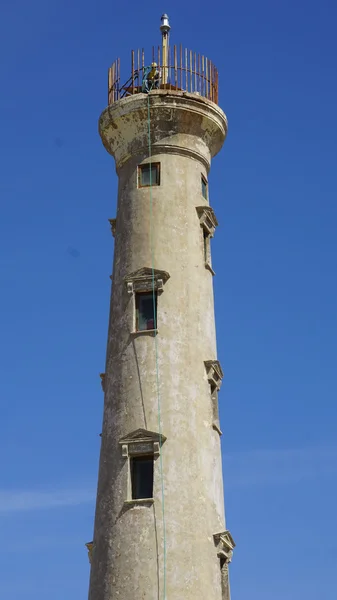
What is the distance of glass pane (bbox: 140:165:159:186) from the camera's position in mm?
29031

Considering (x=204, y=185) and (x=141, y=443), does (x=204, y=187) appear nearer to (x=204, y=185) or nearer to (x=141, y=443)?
(x=204, y=185)

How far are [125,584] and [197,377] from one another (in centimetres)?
543

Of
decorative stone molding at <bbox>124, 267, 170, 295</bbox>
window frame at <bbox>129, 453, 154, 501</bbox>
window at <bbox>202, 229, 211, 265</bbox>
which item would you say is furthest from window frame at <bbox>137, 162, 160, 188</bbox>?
window frame at <bbox>129, 453, 154, 501</bbox>

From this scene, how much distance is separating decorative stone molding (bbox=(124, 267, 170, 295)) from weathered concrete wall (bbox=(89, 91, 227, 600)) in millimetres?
184

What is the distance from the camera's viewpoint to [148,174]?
95.7ft

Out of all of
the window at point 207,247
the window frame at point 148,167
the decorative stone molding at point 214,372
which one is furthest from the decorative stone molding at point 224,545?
the window frame at point 148,167

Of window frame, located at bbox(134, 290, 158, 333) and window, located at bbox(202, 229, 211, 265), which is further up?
window, located at bbox(202, 229, 211, 265)

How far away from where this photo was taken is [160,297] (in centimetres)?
2761

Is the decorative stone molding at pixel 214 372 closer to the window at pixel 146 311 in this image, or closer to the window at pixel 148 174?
the window at pixel 146 311

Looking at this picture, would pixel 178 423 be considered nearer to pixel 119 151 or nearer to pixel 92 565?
pixel 92 565

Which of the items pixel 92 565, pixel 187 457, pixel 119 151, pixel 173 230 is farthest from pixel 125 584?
pixel 119 151

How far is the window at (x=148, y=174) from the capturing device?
2902cm

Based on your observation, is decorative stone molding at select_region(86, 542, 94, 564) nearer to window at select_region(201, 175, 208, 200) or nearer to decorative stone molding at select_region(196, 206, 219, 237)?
decorative stone molding at select_region(196, 206, 219, 237)

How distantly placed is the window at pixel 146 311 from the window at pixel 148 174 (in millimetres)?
3159
